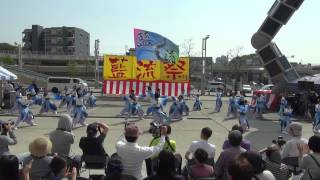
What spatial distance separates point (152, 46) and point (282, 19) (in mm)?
8568

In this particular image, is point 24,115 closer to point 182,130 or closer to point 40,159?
point 182,130

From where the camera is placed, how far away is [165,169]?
5445mm

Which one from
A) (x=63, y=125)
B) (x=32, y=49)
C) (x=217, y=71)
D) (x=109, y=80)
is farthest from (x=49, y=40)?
(x=63, y=125)

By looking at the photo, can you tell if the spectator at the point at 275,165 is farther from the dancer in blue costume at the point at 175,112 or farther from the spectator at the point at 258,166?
the dancer in blue costume at the point at 175,112

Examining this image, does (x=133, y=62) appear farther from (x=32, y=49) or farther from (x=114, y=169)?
(x=32, y=49)

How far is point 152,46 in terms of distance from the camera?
1250 inches

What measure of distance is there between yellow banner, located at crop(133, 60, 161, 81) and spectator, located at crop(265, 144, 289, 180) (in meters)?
25.1

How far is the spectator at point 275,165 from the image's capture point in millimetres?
6559

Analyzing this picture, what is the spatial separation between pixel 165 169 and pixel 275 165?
6.14 feet

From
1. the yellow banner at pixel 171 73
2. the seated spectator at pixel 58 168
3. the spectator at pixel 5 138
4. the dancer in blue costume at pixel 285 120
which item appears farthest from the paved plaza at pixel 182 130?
the yellow banner at pixel 171 73

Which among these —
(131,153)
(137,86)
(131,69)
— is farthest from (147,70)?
(131,153)

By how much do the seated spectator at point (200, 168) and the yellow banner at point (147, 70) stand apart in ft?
83.8

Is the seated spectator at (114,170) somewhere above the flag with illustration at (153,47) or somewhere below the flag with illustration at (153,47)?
below

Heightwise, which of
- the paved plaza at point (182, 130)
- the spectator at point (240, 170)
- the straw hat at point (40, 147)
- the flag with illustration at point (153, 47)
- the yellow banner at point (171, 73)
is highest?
the flag with illustration at point (153, 47)
